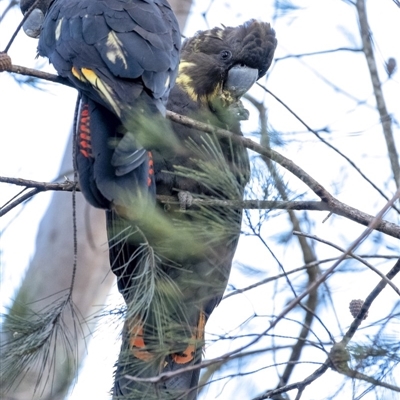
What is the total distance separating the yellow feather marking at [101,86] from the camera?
1.95 metres

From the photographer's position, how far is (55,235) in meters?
4.23

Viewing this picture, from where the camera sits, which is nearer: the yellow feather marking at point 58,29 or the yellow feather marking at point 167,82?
the yellow feather marking at point 167,82

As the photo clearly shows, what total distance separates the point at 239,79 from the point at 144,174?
3.78ft

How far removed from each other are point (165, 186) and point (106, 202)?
0.73 m

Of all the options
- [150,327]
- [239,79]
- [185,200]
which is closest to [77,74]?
[185,200]

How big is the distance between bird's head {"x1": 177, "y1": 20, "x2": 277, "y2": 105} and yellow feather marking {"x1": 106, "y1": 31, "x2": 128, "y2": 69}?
851 mm

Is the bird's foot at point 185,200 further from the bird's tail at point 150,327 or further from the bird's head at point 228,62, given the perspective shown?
the bird's head at point 228,62

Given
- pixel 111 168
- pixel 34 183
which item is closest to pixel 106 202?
pixel 111 168

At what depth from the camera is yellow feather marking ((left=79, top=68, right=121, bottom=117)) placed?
195 cm

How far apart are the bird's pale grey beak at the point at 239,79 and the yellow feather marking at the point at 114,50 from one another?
3.12 ft

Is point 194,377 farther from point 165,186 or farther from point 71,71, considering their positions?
point 71,71

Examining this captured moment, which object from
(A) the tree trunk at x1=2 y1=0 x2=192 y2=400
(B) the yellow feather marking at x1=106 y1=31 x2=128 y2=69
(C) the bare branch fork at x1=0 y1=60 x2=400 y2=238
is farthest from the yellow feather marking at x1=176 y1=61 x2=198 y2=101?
(A) the tree trunk at x1=2 y1=0 x2=192 y2=400

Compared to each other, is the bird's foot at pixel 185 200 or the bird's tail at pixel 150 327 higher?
the bird's foot at pixel 185 200

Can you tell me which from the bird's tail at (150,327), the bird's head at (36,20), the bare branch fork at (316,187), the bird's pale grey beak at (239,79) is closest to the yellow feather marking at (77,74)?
the bare branch fork at (316,187)
